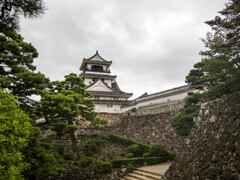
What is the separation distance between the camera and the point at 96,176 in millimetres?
11141

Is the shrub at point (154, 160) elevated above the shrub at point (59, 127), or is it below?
below

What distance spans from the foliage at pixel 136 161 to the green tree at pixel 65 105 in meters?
3.67

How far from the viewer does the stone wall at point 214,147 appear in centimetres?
474

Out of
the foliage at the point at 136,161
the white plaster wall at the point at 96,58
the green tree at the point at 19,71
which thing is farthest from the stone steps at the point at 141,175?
the white plaster wall at the point at 96,58

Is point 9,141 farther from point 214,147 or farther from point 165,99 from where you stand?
point 165,99

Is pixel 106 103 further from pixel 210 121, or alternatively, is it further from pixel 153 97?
Answer: pixel 210 121

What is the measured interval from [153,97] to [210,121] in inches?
521

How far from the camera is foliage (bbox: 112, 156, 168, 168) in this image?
12.0m

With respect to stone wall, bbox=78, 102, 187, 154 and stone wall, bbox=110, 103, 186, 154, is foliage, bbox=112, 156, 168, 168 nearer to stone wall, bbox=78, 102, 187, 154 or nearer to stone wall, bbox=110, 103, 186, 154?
stone wall, bbox=78, 102, 187, 154

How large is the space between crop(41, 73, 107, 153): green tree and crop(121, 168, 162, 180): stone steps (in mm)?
4697

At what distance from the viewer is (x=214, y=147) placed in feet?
18.6

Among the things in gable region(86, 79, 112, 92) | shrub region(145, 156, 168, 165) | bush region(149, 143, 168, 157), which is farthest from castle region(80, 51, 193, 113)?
shrub region(145, 156, 168, 165)

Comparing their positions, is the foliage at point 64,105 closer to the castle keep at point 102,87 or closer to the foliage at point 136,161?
the foliage at point 136,161

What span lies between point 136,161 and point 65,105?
19.8 ft
